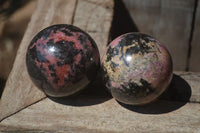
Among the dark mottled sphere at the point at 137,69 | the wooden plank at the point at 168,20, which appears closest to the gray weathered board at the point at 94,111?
the dark mottled sphere at the point at 137,69

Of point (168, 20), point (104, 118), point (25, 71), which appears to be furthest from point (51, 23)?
point (168, 20)

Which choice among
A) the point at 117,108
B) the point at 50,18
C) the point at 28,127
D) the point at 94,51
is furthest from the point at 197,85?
the point at 50,18

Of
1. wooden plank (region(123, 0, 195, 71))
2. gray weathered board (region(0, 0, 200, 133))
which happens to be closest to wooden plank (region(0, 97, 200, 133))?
gray weathered board (region(0, 0, 200, 133))

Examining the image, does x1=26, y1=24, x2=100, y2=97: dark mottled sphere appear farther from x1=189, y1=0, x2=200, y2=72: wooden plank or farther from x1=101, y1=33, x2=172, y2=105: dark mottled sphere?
x1=189, y1=0, x2=200, y2=72: wooden plank

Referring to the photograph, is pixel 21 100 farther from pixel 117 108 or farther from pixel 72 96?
pixel 117 108

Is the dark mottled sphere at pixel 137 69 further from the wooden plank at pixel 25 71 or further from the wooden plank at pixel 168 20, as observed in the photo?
the wooden plank at pixel 168 20
